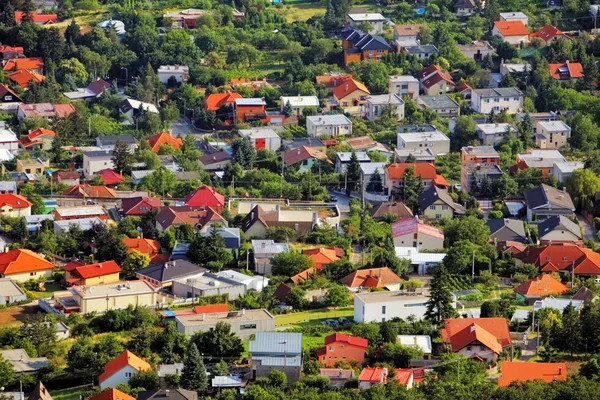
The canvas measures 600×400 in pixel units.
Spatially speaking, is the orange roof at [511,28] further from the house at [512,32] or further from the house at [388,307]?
the house at [388,307]

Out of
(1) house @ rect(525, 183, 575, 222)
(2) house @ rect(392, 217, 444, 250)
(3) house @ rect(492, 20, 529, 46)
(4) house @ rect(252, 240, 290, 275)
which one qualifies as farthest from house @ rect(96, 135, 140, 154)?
(3) house @ rect(492, 20, 529, 46)

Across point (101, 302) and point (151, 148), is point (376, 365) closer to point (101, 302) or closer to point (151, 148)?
point (101, 302)

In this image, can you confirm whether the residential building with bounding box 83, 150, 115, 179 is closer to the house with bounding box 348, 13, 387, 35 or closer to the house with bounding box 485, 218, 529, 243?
the house with bounding box 485, 218, 529, 243

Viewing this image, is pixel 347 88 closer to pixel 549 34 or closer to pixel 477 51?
pixel 477 51

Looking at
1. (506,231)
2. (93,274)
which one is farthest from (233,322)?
(506,231)

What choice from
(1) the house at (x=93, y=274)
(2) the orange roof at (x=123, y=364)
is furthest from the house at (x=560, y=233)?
(2) the orange roof at (x=123, y=364)
